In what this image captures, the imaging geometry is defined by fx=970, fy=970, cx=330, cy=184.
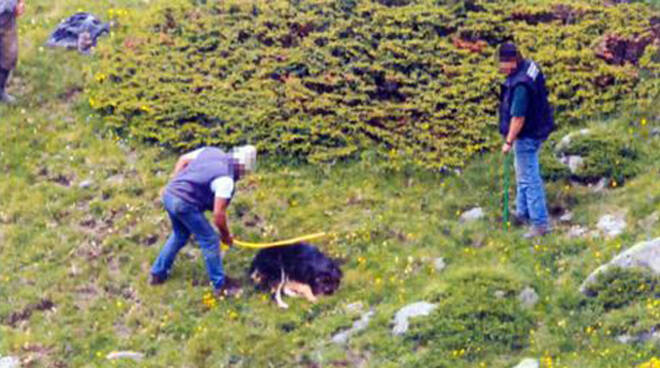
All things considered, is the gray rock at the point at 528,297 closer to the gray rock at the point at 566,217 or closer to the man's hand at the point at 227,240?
the gray rock at the point at 566,217

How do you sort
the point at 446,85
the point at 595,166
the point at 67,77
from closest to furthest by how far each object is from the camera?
the point at 595,166 → the point at 446,85 → the point at 67,77

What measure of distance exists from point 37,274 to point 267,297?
127 inches

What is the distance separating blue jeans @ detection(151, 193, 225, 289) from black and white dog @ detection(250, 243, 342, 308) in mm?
581

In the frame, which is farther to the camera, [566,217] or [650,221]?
[566,217]

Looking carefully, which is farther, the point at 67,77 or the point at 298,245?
the point at 67,77

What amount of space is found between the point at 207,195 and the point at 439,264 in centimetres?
317

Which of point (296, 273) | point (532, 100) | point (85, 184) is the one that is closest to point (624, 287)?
point (532, 100)

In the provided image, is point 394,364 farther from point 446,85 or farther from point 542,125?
point 446,85

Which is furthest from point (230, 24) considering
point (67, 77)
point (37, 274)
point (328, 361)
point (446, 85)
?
point (328, 361)

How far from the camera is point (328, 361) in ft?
36.6

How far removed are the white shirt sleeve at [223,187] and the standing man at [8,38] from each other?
21.6 feet

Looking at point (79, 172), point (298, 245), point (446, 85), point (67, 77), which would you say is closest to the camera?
point (298, 245)

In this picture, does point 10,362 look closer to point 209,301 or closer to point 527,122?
point 209,301

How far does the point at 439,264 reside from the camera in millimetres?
12727
